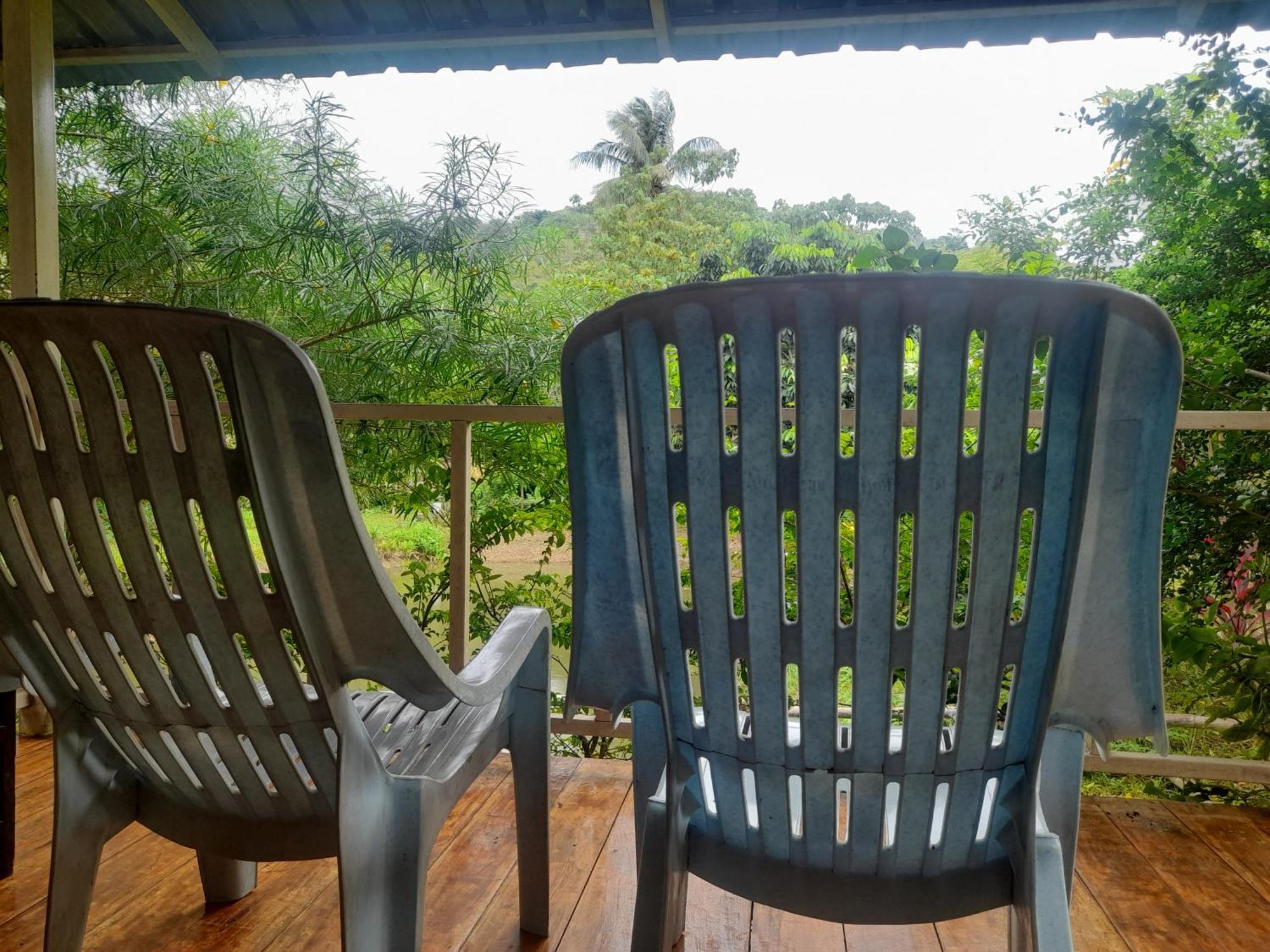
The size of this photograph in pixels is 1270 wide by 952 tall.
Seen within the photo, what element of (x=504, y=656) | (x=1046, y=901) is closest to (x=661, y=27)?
(x=504, y=656)

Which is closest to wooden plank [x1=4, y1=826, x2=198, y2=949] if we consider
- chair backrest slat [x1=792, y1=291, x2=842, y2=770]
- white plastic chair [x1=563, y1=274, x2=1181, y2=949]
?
white plastic chair [x1=563, y1=274, x2=1181, y2=949]

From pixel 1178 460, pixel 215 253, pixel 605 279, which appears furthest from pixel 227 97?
pixel 1178 460

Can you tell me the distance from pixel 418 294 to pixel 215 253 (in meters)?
1.42

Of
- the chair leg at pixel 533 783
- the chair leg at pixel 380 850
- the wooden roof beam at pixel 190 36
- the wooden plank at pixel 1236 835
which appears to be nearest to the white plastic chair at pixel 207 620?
the chair leg at pixel 380 850

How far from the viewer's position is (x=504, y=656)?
138 cm

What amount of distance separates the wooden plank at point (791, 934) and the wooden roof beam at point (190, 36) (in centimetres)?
333

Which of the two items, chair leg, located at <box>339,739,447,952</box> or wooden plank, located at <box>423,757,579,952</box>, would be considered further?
wooden plank, located at <box>423,757,579,952</box>

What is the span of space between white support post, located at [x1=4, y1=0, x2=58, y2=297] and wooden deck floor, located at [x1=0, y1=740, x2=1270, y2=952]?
4.62 ft

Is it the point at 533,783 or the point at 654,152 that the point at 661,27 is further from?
the point at 654,152

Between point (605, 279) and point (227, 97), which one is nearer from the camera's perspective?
point (227, 97)

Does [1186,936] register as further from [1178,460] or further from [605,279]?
[605,279]

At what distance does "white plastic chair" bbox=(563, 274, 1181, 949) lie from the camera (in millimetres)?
856

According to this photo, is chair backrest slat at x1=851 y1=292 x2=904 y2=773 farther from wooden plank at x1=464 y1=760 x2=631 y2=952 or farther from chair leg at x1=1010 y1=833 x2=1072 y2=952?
wooden plank at x1=464 y1=760 x2=631 y2=952

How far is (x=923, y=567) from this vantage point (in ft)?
2.98
